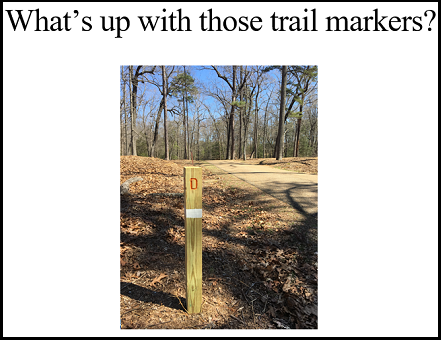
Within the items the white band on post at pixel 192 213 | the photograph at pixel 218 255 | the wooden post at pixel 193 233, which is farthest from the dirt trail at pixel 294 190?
the white band on post at pixel 192 213

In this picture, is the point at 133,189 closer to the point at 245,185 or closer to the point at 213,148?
the point at 245,185

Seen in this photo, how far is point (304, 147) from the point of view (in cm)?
3100

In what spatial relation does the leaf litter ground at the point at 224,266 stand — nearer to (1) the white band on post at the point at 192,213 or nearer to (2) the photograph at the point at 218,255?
(2) the photograph at the point at 218,255

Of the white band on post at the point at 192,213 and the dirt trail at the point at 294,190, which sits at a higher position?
the white band on post at the point at 192,213

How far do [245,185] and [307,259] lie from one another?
4.04m

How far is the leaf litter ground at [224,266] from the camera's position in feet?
7.77

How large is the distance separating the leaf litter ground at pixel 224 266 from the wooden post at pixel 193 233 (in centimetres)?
22

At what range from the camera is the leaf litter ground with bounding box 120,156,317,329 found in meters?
2.37

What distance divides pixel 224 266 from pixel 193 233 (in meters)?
1.30

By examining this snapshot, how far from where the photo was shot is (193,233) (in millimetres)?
2178

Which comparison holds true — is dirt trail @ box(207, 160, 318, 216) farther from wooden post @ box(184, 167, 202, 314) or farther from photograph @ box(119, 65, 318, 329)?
wooden post @ box(184, 167, 202, 314)

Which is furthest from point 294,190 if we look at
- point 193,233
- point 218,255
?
point 193,233

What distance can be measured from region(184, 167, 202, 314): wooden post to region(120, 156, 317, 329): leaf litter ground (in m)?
0.22

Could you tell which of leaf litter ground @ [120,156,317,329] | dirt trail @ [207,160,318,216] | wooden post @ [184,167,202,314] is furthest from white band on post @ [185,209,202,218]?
dirt trail @ [207,160,318,216]
